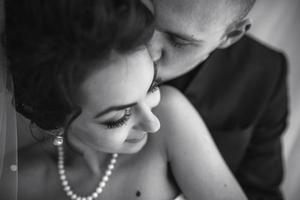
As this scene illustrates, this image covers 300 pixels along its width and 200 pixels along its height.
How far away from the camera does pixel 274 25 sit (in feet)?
5.44

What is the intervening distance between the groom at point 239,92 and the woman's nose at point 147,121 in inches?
7.9

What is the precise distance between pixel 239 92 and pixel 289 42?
0.52m

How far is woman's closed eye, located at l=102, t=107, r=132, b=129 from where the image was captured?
87cm

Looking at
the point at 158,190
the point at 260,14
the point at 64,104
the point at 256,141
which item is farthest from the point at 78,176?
the point at 260,14

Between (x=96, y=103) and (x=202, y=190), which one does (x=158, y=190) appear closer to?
(x=202, y=190)

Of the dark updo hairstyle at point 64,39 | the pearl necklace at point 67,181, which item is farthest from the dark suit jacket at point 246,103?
the dark updo hairstyle at point 64,39

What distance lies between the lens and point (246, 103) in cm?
134

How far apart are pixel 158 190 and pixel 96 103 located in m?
0.42

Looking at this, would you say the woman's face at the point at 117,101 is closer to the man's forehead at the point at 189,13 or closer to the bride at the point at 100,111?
the bride at the point at 100,111

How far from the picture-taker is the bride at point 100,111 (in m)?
0.75

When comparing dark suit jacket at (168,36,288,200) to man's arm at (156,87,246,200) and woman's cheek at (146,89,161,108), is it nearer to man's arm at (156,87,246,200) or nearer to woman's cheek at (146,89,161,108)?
man's arm at (156,87,246,200)

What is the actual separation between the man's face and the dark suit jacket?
19cm

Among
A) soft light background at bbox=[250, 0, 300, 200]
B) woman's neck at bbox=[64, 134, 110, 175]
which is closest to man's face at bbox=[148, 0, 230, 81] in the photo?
woman's neck at bbox=[64, 134, 110, 175]

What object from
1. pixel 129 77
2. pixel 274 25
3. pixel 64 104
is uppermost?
pixel 129 77
